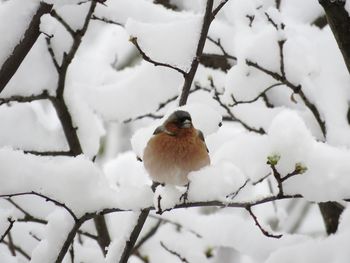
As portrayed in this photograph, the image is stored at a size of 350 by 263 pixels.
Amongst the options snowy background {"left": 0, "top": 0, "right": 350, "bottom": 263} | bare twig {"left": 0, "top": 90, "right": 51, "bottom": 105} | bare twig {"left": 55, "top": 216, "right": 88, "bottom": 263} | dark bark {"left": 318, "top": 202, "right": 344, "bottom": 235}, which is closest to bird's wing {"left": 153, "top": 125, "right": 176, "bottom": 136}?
snowy background {"left": 0, "top": 0, "right": 350, "bottom": 263}

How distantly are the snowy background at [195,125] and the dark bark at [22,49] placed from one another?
0.11 feet

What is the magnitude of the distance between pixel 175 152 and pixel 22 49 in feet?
2.60

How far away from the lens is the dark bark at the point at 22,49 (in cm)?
239

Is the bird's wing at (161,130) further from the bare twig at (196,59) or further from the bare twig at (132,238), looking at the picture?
the bare twig at (132,238)

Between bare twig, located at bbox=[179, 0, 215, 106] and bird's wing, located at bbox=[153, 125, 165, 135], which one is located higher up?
bare twig, located at bbox=[179, 0, 215, 106]

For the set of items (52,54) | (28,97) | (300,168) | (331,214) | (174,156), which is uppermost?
(52,54)

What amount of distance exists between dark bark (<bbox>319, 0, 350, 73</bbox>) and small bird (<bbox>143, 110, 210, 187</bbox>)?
0.72m

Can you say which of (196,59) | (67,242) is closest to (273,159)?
(196,59)

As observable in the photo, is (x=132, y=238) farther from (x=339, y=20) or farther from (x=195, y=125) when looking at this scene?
(x=339, y=20)

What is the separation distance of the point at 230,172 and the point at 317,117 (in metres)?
1.19

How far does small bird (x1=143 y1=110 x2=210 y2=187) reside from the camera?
242cm

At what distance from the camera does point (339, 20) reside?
238 cm

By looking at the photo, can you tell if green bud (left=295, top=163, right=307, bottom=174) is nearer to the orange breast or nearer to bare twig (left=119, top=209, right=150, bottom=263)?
the orange breast

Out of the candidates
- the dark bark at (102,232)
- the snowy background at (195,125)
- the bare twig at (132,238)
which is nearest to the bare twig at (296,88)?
the snowy background at (195,125)
